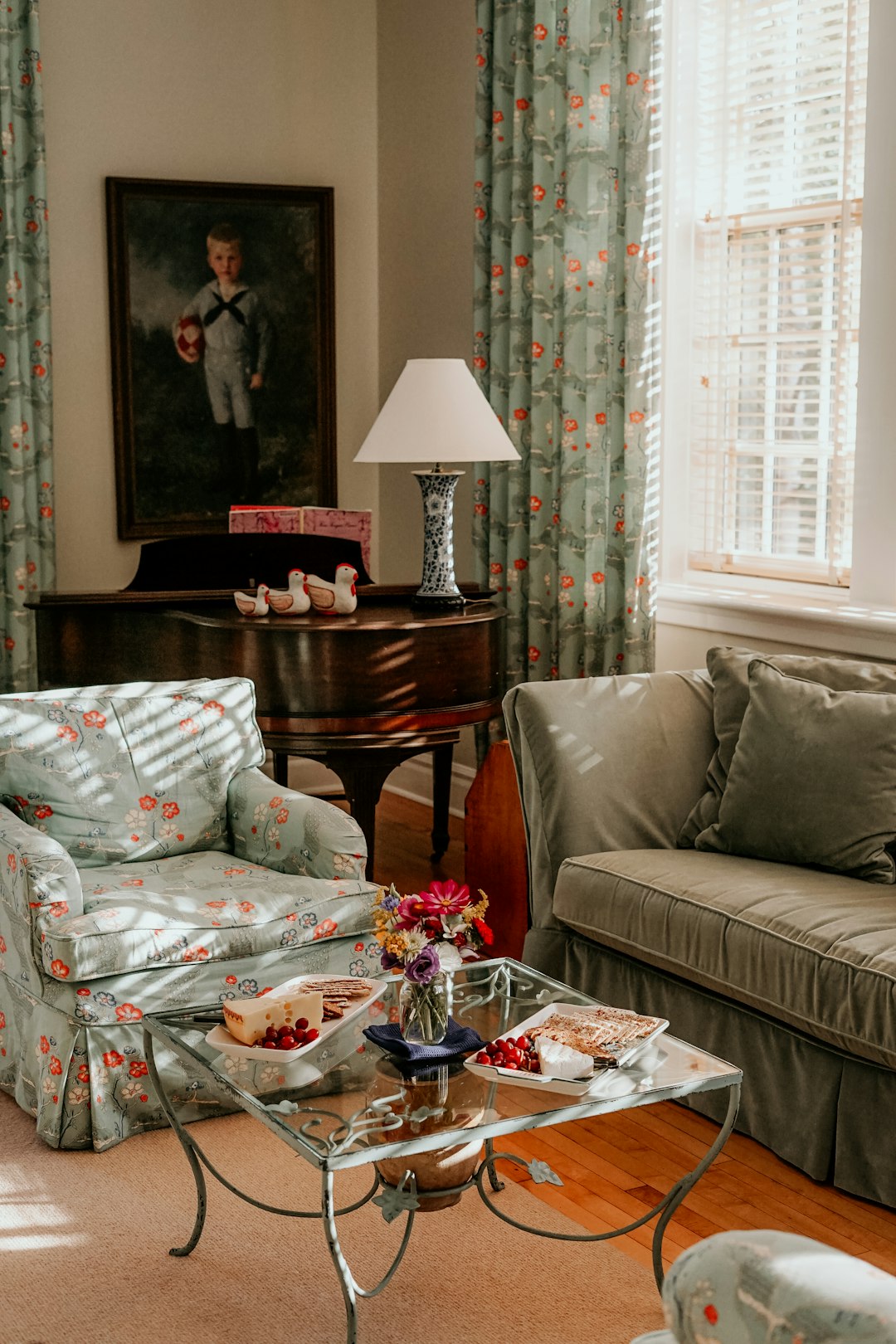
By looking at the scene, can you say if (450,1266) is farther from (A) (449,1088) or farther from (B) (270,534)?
(B) (270,534)

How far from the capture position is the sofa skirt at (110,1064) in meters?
2.84

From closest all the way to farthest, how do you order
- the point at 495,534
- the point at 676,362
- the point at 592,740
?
1. the point at 592,740
2. the point at 676,362
3. the point at 495,534

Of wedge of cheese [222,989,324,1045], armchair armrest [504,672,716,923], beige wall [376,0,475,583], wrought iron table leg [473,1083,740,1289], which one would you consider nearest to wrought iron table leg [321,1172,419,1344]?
wrought iron table leg [473,1083,740,1289]

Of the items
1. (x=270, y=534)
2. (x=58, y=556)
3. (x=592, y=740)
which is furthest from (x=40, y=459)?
(x=592, y=740)

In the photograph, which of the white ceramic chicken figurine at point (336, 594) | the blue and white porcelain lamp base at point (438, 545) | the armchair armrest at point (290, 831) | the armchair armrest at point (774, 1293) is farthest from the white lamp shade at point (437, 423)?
the armchair armrest at point (774, 1293)

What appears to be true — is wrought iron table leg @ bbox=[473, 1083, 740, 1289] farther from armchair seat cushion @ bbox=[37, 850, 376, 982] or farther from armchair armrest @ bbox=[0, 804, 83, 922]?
armchair armrest @ bbox=[0, 804, 83, 922]

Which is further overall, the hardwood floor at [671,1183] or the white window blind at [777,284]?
the white window blind at [777,284]

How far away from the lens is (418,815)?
5605mm

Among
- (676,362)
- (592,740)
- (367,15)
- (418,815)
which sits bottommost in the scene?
(418,815)

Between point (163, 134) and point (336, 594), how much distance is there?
2288mm

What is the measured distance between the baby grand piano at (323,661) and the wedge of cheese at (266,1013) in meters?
1.49

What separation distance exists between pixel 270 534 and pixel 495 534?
843 millimetres

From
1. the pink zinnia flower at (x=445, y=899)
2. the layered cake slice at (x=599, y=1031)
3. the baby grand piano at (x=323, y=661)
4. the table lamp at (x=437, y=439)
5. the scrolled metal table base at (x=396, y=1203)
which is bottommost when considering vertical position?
the scrolled metal table base at (x=396, y=1203)

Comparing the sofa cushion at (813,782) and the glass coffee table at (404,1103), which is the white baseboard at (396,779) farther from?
the glass coffee table at (404,1103)
